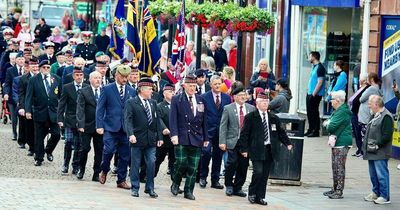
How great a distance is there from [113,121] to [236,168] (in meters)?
2.10

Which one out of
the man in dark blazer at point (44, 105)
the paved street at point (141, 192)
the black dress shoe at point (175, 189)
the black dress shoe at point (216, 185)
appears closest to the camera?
the paved street at point (141, 192)

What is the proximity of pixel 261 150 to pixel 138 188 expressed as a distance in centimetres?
195

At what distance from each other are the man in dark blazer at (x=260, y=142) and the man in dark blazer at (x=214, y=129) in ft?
5.44

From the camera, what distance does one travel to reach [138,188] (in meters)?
18.3

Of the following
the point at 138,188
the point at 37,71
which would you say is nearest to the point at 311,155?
the point at 37,71

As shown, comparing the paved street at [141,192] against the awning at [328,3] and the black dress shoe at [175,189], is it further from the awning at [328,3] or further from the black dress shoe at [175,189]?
the awning at [328,3]

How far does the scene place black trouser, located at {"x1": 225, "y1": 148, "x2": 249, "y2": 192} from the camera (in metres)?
19.2

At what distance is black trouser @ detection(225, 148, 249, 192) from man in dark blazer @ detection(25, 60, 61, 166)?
4.46 metres

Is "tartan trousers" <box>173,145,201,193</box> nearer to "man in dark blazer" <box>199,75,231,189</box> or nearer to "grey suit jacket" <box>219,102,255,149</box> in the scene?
"grey suit jacket" <box>219,102,255,149</box>

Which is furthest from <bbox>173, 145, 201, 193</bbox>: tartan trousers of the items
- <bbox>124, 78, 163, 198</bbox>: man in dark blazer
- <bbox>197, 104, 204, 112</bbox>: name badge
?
<bbox>197, 104, 204, 112</bbox>: name badge

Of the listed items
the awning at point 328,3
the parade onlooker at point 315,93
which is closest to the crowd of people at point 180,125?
the awning at point 328,3

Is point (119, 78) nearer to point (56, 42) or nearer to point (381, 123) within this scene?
point (381, 123)

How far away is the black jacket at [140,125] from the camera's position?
1823 cm

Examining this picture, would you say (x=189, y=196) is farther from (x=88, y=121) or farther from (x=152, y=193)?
(x=88, y=121)
